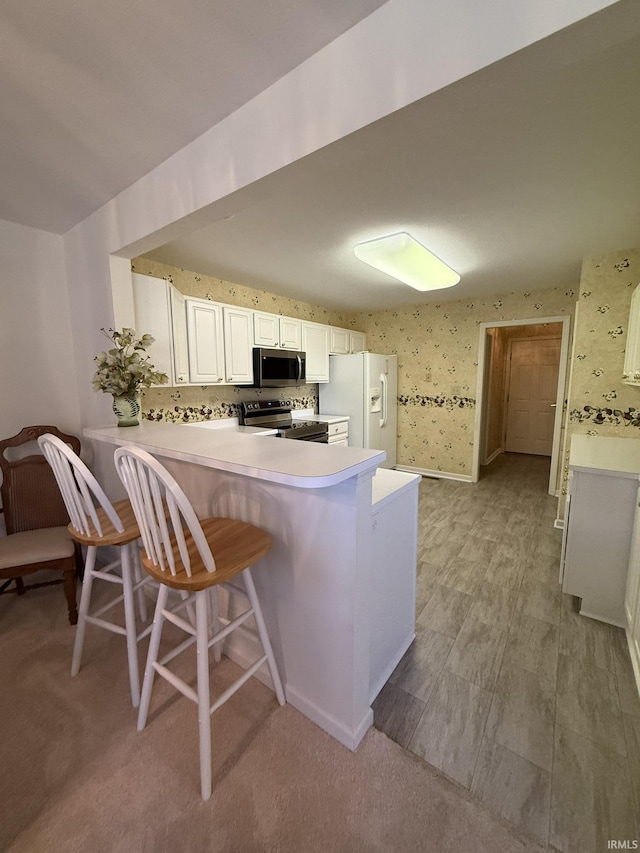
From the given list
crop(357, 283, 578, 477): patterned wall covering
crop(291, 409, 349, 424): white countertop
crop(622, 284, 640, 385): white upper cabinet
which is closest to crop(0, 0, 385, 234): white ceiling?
crop(622, 284, 640, 385): white upper cabinet

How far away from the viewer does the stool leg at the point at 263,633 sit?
51.3 inches

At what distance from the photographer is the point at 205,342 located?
9.17 ft

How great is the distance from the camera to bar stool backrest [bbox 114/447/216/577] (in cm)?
100

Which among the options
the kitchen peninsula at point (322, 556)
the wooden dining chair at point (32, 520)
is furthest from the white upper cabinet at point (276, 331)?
the kitchen peninsula at point (322, 556)

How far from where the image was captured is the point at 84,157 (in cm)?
153

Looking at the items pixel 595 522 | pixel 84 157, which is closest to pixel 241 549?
pixel 84 157

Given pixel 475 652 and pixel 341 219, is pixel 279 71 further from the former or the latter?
pixel 475 652

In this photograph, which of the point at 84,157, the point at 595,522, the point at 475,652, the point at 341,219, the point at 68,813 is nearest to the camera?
the point at 68,813

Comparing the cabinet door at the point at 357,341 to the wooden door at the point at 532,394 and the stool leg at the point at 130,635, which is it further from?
the stool leg at the point at 130,635

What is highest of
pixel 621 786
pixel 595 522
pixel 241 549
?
pixel 241 549

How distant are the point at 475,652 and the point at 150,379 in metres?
2.25

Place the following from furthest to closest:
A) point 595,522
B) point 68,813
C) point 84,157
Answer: point 595,522, point 84,157, point 68,813

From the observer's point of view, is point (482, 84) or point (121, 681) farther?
point (121, 681)

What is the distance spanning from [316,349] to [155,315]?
2.05 metres
